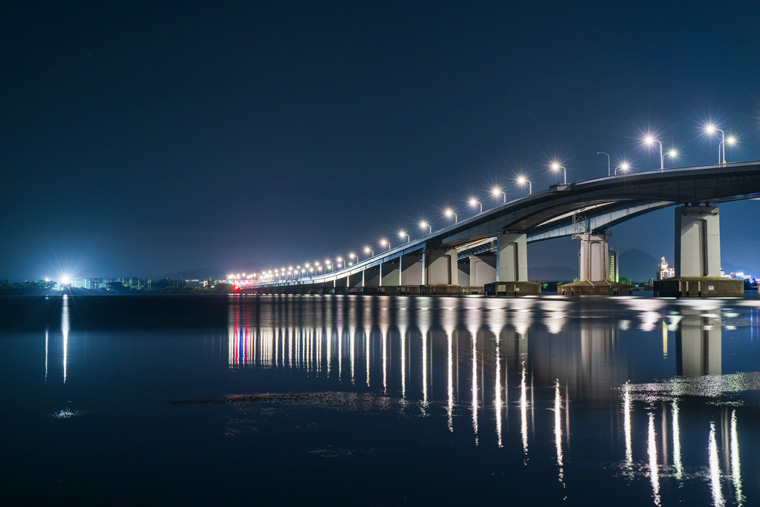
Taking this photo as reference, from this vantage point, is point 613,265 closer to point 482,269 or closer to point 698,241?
point 482,269

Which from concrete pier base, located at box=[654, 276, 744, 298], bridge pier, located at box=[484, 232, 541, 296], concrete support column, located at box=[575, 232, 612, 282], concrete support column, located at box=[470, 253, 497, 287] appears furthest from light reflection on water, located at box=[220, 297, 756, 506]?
concrete support column, located at box=[470, 253, 497, 287]

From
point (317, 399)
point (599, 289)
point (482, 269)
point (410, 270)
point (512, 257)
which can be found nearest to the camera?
point (317, 399)

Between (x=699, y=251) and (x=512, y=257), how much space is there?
3713 cm

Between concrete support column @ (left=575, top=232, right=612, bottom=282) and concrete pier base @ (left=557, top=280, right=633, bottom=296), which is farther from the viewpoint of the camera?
concrete support column @ (left=575, top=232, right=612, bottom=282)

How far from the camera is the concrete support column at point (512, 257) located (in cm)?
10300

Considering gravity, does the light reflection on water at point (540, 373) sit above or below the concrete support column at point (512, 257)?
below

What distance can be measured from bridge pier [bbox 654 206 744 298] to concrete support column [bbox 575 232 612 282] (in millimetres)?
38769

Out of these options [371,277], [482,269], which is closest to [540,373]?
[482,269]

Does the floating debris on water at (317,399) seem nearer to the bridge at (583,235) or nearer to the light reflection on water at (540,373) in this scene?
the light reflection on water at (540,373)

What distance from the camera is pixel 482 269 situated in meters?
156

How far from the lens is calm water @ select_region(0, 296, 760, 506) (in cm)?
515

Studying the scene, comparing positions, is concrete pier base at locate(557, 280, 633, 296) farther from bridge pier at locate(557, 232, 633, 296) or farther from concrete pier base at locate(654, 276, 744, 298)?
concrete pier base at locate(654, 276, 744, 298)

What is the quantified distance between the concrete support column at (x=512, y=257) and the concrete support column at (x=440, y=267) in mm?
29892

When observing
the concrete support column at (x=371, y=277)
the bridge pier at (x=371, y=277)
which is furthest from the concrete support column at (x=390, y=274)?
the concrete support column at (x=371, y=277)
